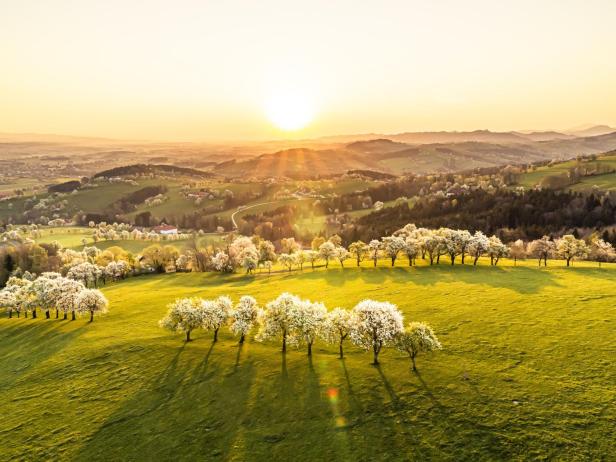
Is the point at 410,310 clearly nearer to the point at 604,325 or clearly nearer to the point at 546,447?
the point at 604,325

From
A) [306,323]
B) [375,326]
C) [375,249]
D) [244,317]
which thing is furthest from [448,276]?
[244,317]

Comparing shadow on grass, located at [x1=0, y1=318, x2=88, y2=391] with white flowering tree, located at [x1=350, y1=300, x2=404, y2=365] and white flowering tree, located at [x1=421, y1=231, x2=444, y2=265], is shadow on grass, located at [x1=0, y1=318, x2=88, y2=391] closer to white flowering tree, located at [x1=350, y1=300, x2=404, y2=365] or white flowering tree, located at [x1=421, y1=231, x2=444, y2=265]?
white flowering tree, located at [x1=350, y1=300, x2=404, y2=365]

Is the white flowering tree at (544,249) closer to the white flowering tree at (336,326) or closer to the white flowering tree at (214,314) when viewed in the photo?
the white flowering tree at (336,326)

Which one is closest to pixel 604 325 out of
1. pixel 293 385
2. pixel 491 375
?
pixel 491 375

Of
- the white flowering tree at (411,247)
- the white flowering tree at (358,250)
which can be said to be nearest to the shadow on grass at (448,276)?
the white flowering tree at (411,247)

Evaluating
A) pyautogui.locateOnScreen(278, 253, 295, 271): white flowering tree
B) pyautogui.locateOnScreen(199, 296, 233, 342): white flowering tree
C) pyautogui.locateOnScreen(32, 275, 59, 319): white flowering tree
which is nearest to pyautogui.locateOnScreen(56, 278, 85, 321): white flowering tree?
pyautogui.locateOnScreen(32, 275, 59, 319): white flowering tree

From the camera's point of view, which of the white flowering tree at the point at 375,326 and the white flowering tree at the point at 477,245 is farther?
the white flowering tree at the point at 477,245

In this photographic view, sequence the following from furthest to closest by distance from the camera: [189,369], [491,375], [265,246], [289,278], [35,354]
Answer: [265,246]
[289,278]
[35,354]
[189,369]
[491,375]
